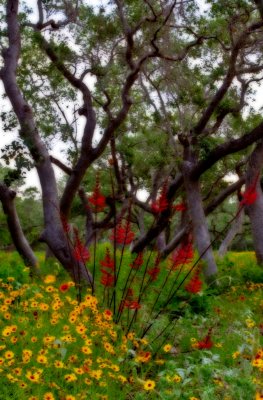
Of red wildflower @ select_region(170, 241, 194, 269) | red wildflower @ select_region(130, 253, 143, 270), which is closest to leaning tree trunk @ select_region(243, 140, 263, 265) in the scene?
red wildflower @ select_region(130, 253, 143, 270)

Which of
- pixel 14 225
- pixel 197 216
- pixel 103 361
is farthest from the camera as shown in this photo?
pixel 197 216

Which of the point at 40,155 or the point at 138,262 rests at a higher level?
the point at 40,155

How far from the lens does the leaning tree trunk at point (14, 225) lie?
11195mm

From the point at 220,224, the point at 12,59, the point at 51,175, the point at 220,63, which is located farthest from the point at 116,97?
the point at 220,224

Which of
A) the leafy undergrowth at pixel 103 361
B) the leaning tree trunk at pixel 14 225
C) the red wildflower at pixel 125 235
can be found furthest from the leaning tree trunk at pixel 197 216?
the red wildflower at pixel 125 235

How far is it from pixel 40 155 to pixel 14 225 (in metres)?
1.76

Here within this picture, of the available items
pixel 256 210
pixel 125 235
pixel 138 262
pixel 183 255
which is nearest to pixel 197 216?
pixel 256 210

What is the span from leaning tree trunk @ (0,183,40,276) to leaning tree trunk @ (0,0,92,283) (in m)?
0.80

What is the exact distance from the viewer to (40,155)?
1088 centimetres

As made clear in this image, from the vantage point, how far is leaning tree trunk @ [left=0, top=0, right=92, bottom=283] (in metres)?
10.5

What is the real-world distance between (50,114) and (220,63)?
4848 millimetres

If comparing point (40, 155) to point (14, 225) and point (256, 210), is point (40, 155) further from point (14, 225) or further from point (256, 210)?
point (256, 210)

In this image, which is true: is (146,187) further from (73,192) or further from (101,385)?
(101,385)

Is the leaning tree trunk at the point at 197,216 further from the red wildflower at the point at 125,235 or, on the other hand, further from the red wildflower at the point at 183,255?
the red wildflower at the point at 183,255
